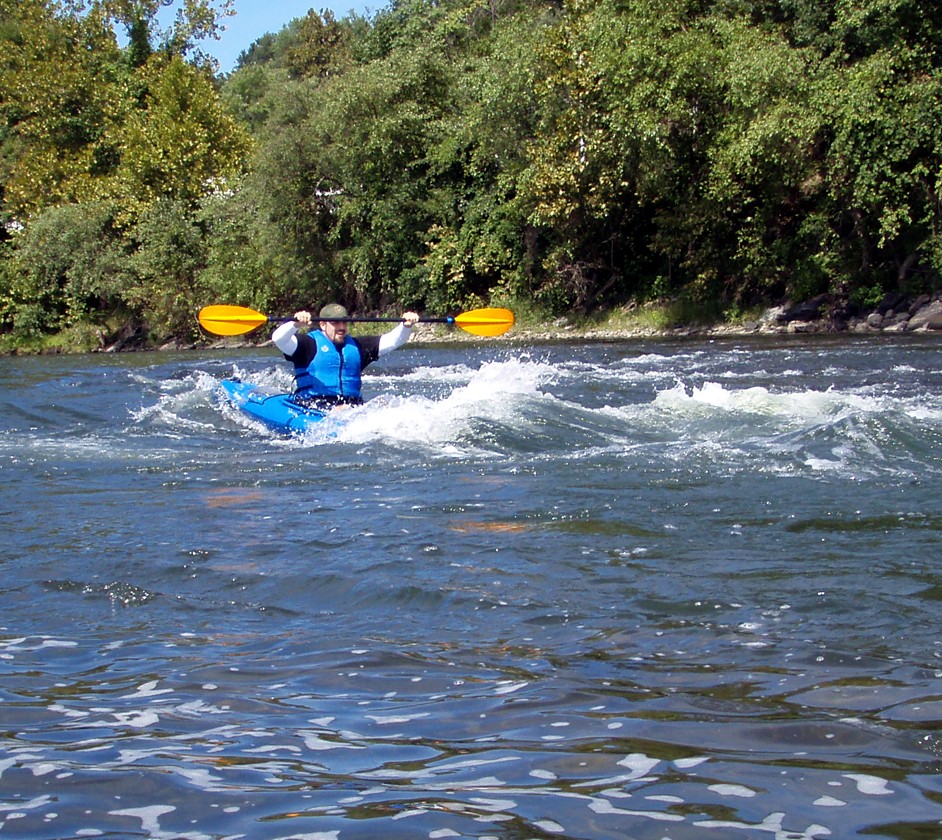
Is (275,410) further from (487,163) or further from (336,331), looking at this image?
(487,163)

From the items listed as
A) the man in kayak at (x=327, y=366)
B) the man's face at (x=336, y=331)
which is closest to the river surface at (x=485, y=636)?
the man in kayak at (x=327, y=366)

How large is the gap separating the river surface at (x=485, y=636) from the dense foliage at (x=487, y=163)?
45.4 ft

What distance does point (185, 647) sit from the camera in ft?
12.1

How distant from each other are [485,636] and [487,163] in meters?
23.5

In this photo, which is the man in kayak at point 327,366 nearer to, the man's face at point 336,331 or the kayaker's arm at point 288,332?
the man's face at point 336,331

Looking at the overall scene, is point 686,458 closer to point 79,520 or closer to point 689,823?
point 79,520

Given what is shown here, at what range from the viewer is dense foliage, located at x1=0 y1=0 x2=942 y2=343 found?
20391 mm

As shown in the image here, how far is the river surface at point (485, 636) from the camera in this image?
8.16ft

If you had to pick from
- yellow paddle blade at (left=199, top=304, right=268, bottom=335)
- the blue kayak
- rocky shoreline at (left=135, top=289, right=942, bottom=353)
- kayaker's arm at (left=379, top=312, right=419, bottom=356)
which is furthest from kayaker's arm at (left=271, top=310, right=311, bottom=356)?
rocky shoreline at (left=135, top=289, right=942, bottom=353)

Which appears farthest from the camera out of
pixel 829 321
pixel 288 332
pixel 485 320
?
pixel 829 321

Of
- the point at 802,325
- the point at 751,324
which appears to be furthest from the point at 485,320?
the point at 751,324

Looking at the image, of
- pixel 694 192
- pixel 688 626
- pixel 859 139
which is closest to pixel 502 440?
pixel 688 626

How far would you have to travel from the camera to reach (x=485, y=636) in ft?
12.2

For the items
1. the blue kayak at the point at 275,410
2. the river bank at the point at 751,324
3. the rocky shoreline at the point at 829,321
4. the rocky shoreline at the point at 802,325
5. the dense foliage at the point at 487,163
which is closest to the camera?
the blue kayak at the point at 275,410
